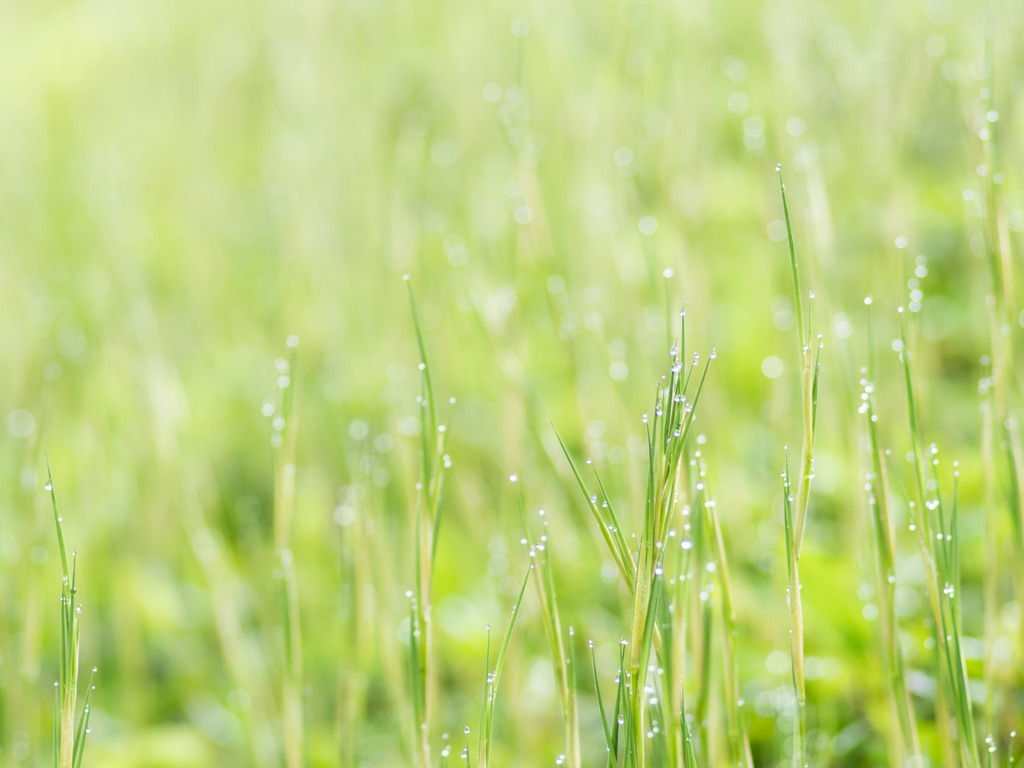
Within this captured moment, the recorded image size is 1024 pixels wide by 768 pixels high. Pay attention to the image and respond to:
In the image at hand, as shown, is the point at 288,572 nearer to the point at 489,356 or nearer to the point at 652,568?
the point at 652,568

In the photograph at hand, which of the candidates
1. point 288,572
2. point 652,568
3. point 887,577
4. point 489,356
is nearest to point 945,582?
point 887,577

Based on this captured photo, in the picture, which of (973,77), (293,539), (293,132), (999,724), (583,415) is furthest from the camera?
(293,132)

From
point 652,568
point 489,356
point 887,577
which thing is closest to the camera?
point 652,568

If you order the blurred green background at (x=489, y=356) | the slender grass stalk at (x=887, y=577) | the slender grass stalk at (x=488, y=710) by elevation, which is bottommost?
the slender grass stalk at (x=488, y=710)

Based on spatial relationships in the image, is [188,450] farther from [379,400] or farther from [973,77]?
[973,77]

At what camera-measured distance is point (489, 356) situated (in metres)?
0.98

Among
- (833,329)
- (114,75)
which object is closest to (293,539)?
(833,329)

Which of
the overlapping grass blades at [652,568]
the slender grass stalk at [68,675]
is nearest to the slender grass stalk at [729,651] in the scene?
the overlapping grass blades at [652,568]

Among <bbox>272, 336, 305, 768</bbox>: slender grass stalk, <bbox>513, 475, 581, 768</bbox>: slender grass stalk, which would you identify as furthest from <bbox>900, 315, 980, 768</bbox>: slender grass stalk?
<bbox>272, 336, 305, 768</bbox>: slender grass stalk

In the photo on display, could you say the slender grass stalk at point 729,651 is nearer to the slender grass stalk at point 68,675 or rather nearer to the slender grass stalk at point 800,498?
the slender grass stalk at point 800,498

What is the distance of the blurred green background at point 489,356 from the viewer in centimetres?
64

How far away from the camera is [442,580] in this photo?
84 cm

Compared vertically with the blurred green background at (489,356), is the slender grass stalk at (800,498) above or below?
below

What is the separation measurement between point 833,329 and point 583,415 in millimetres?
187
